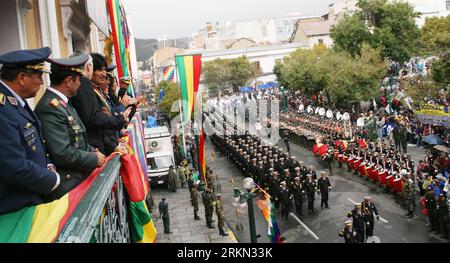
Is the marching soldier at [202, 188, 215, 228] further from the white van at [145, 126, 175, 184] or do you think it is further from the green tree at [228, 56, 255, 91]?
the green tree at [228, 56, 255, 91]

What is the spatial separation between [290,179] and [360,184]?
3501 millimetres

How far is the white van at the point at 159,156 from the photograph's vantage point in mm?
20219

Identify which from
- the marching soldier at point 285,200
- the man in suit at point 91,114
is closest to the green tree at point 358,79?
the marching soldier at point 285,200

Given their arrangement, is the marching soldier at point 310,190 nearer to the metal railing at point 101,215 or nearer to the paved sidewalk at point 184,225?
the paved sidewalk at point 184,225

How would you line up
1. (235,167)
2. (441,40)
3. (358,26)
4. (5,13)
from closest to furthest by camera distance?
(5,13), (441,40), (235,167), (358,26)

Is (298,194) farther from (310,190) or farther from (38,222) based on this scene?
(38,222)

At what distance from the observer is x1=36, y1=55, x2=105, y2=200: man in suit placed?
2957 millimetres

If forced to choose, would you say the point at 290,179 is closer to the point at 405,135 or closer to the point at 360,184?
the point at 360,184

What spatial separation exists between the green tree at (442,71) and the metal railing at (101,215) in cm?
1893

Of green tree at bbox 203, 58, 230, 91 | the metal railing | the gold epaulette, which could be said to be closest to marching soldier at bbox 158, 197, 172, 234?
the metal railing

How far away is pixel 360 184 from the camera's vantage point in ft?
59.5

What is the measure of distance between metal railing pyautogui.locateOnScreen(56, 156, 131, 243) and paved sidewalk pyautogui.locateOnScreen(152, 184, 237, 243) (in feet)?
30.8

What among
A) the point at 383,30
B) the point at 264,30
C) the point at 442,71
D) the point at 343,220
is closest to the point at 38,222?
the point at 343,220
